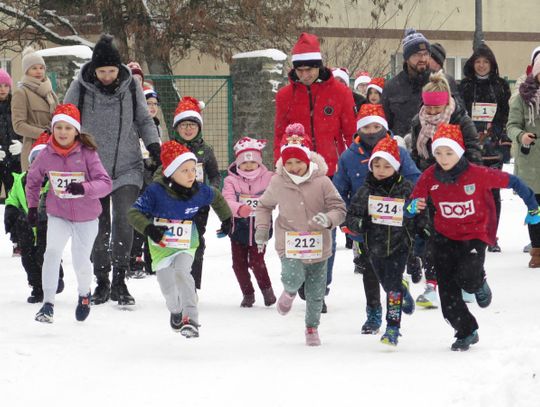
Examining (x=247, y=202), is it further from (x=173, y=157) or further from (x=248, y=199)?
(x=173, y=157)

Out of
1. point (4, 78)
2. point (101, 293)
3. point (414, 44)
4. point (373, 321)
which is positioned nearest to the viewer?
point (373, 321)

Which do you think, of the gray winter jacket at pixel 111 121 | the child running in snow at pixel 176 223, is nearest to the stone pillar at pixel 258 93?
the gray winter jacket at pixel 111 121

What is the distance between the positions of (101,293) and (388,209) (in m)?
2.86

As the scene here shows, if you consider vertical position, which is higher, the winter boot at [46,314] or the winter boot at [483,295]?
the winter boot at [483,295]

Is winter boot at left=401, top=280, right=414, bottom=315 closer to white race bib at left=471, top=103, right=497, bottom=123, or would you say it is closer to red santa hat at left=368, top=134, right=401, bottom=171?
red santa hat at left=368, top=134, right=401, bottom=171

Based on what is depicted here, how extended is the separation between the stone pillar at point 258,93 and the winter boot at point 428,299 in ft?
29.9

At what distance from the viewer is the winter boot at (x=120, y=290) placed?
9742mm

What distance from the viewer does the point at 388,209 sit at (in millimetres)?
8172

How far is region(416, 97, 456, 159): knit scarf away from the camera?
9.52 meters

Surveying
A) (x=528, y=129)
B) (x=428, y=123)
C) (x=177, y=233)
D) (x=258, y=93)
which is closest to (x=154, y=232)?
(x=177, y=233)

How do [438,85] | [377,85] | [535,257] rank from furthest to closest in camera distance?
[377,85] → [535,257] → [438,85]

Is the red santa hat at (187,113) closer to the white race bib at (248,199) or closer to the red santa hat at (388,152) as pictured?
the white race bib at (248,199)

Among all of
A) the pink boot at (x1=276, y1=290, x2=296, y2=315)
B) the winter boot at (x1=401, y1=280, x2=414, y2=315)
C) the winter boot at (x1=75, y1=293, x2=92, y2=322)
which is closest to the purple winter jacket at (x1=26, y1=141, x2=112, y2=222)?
the winter boot at (x1=75, y1=293, x2=92, y2=322)

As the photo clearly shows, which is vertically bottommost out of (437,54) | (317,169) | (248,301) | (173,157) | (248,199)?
(248,301)
